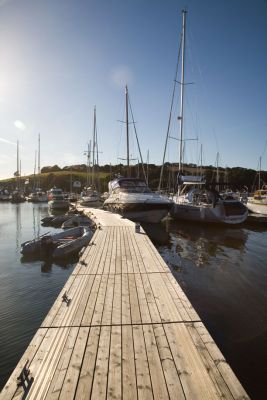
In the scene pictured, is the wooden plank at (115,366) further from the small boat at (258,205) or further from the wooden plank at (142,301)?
the small boat at (258,205)

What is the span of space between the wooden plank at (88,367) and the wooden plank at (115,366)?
9.8 inches

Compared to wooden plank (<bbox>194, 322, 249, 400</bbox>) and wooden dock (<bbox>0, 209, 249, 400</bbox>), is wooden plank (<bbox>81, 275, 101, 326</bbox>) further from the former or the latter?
wooden plank (<bbox>194, 322, 249, 400</bbox>)

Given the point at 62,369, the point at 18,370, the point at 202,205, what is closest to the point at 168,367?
the point at 62,369

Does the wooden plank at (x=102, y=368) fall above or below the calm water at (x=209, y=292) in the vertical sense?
above

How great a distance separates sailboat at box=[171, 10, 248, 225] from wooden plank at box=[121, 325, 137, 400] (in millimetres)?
21782

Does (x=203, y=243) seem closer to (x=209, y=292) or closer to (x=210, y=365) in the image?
(x=209, y=292)

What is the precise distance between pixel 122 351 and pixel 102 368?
531 mm

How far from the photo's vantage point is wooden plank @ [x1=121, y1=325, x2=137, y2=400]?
362 centimetres

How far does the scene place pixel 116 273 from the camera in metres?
8.93

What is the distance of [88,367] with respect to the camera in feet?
13.5

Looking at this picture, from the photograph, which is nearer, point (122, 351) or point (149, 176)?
point (122, 351)

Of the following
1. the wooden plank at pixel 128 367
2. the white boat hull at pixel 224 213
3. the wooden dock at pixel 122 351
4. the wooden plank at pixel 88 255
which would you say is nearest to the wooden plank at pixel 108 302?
the wooden dock at pixel 122 351

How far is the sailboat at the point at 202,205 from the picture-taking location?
25.5 metres

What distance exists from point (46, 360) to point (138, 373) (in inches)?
54.7
